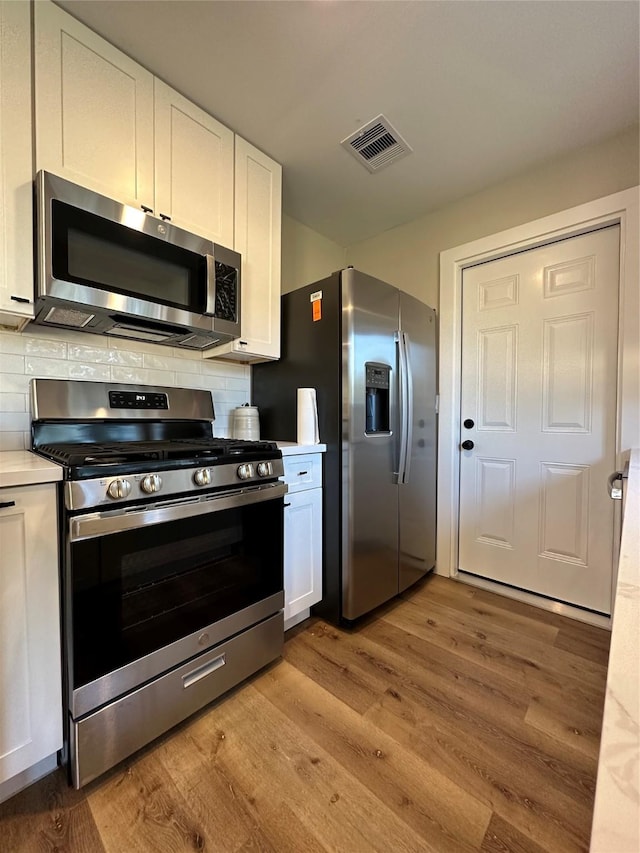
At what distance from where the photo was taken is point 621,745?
11.2 inches

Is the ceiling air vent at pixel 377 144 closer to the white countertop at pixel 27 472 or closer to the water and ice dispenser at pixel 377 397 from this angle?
the water and ice dispenser at pixel 377 397

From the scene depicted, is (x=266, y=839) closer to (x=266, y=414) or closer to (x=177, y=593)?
(x=177, y=593)

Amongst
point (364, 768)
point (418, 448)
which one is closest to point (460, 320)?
point (418, 448)

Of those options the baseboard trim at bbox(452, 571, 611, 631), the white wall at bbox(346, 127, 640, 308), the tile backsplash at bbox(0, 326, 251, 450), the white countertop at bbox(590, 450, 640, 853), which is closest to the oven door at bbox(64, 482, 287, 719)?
the tile backsplash at bbox(0, 326, 251, 450)

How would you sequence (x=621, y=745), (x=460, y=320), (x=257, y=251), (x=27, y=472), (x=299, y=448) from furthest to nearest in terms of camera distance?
(x=460, y=320), (x=257, y=251), (x=299, y=448), (x=27, y=472), (x=621, y=745)

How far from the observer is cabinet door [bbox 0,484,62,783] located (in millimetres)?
974

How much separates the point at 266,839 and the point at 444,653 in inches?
40.5

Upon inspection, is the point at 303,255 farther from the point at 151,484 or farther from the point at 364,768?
the point at 364,768

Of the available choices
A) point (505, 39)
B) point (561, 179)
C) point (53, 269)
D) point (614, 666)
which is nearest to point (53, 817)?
point (614, 666)

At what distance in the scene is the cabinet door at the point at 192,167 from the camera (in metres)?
1.59

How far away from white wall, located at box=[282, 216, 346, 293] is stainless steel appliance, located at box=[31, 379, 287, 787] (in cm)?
150

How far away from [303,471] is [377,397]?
58cm

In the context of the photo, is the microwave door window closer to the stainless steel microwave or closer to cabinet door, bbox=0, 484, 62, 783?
the stainless steel microwave

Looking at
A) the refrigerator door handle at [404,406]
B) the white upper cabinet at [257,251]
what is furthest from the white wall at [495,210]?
the white upper cabinet at [257,251]
